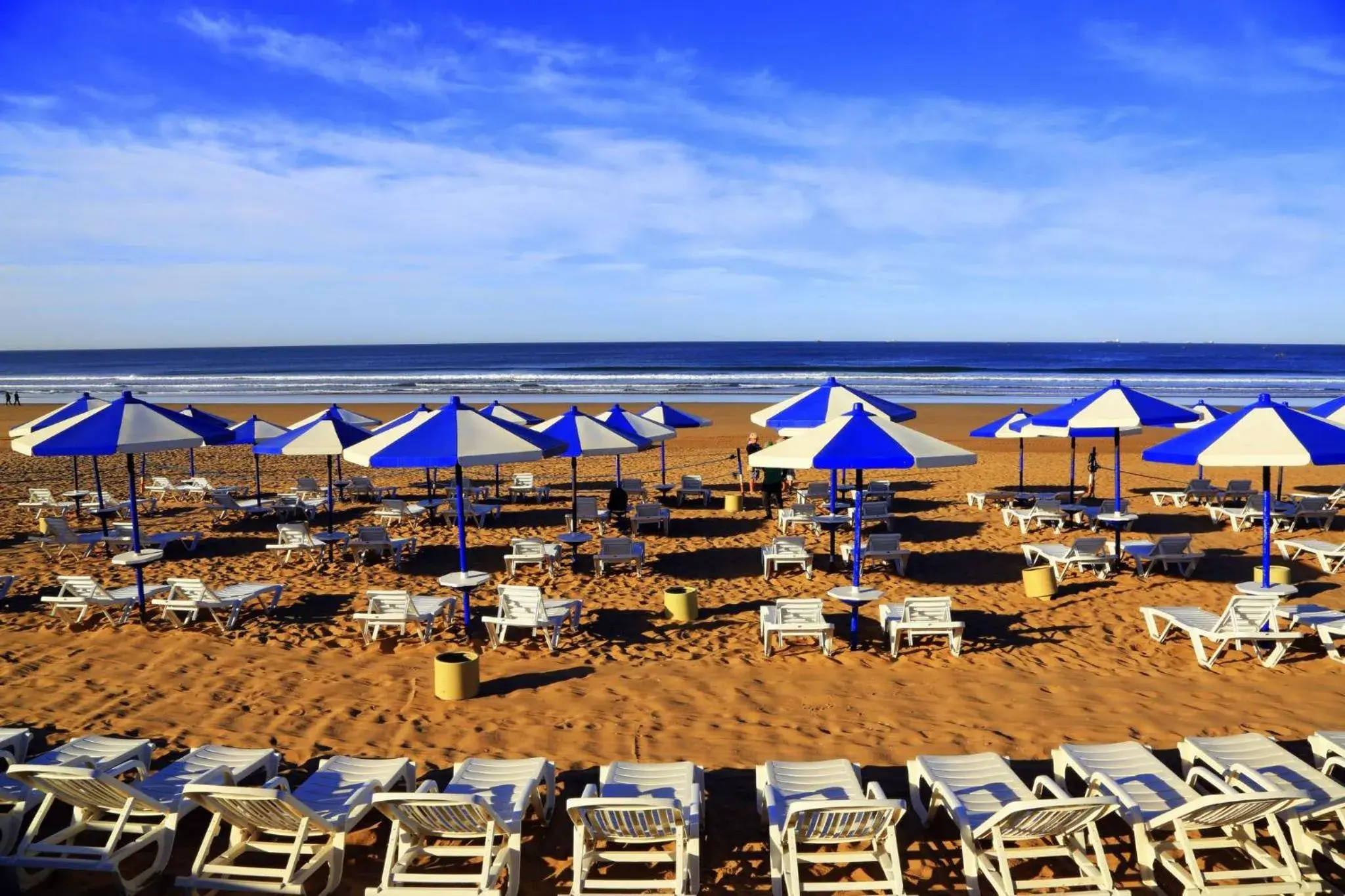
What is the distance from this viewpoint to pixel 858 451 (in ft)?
25.3

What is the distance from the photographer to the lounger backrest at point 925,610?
313 inches

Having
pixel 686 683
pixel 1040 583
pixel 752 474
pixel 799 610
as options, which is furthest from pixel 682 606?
pixel 752 474

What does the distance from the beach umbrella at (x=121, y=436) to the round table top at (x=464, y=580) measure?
2863 mm

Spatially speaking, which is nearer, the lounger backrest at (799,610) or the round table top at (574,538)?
the lounger backrest at (799,610)

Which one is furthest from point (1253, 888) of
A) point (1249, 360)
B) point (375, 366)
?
point (1249, 360)

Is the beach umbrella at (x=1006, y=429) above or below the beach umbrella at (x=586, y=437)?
below

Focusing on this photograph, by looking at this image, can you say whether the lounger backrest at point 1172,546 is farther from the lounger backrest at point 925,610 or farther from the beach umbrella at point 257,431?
the beach umbrella at point 257,431

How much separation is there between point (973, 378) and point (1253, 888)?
56.9 m

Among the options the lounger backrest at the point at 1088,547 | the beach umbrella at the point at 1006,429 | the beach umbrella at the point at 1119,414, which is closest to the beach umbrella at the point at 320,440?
the lounger backrest at the point at 1088,547

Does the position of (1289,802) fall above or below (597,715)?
above

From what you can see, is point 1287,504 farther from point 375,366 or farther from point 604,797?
point 375,366

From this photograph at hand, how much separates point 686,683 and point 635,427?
683 cm

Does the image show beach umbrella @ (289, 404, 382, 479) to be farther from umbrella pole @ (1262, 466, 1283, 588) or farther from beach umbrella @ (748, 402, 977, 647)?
umbrella pole @ (1262, 466, 1283, 588)

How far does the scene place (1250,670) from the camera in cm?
731
